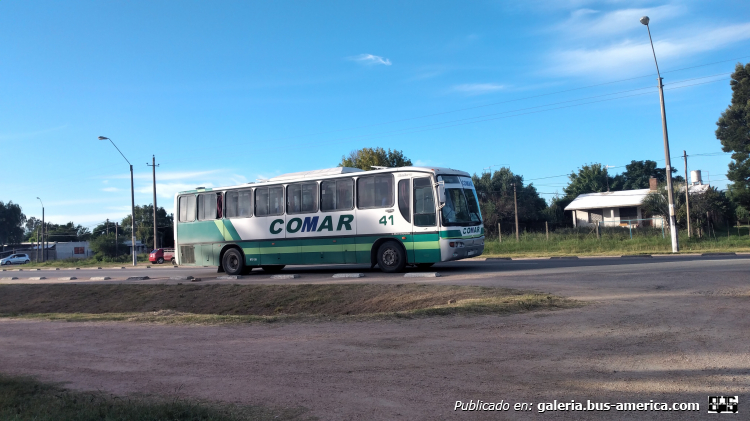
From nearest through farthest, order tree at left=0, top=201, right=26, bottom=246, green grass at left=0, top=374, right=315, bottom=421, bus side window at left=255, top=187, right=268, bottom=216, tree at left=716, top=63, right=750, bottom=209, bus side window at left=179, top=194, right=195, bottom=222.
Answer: green grass at left=0, top=374, right=315, bottom=421
bus side window at left=255, top=187, right=268, bottom=216
bus side window at left=179, top=194, right=195, bottom=222
tree at left=716, top=63, right=750, bottom=209
tree at left=0, top=201, right=26, bottom=246

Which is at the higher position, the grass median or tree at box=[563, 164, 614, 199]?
tree at box=[563, 164, 614, 199]

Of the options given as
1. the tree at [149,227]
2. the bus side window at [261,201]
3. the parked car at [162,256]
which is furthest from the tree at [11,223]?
the bus side window at [261,201]

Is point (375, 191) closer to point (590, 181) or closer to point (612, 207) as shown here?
point (612, 207)

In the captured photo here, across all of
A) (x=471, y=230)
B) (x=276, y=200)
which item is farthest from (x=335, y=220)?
(x=471, y=230)

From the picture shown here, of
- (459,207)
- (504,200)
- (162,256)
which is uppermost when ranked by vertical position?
(504,200)

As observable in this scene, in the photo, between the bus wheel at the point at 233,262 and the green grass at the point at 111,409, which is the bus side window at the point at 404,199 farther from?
the green grass at the point at 111,409

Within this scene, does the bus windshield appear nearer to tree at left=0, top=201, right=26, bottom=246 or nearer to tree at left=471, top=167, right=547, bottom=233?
tree at left=471, top=167, right=547, bottom=233

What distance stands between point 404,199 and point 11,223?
12344 cm

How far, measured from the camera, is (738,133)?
44.5 meters

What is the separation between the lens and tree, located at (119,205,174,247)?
252ft

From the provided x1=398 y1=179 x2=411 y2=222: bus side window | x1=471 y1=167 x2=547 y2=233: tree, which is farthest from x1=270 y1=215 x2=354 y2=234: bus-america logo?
x1=471 y1=167 x2=547 y2=233: tree

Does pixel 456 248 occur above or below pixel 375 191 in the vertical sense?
below

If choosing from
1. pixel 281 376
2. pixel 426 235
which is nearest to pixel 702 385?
pixel 281 376

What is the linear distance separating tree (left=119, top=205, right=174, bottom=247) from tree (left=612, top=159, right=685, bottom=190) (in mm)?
59441
